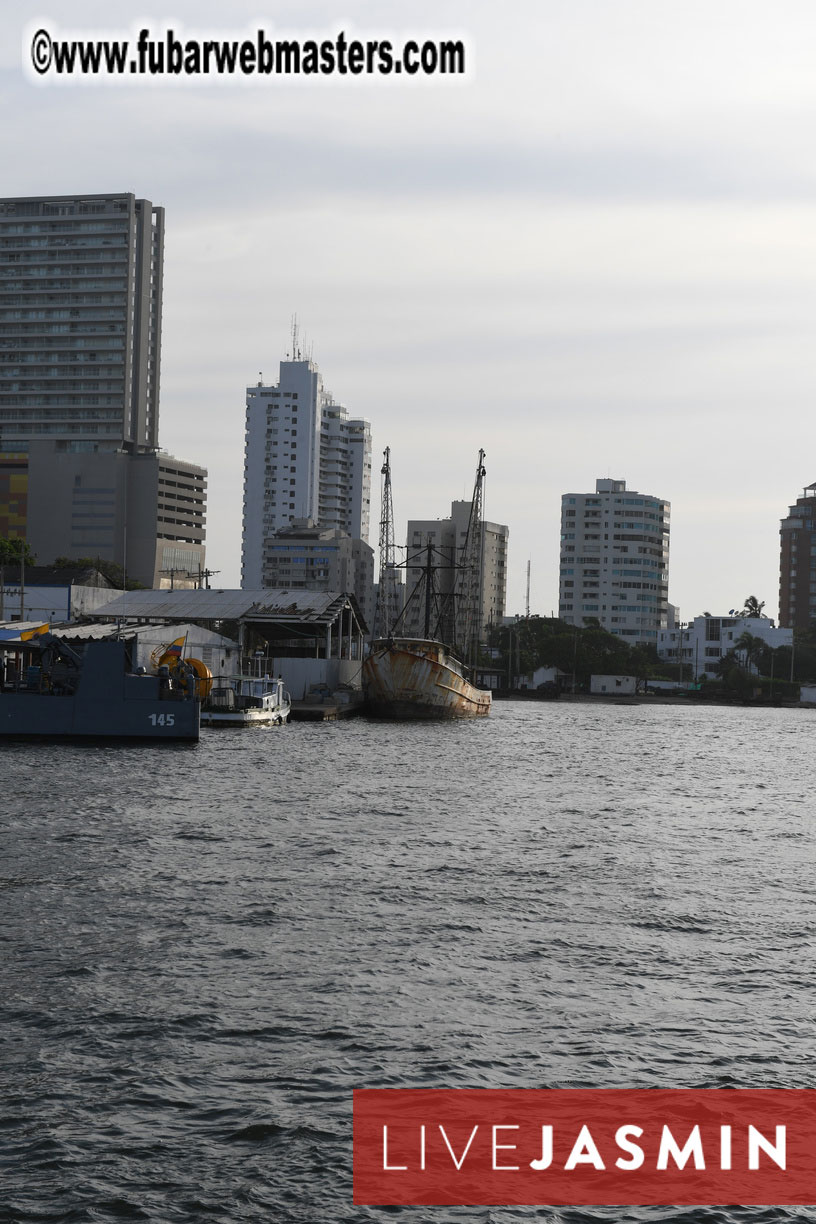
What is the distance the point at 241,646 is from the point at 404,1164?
265ft

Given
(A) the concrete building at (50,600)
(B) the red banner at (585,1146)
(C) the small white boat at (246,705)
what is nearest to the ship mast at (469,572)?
(A) the concrete building at (50,600)

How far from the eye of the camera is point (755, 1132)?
1354 centimetres

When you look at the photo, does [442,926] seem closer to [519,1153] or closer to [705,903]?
[705,903]

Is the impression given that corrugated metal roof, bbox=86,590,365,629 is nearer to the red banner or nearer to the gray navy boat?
the gray navy boat

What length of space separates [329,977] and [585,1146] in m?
5.75

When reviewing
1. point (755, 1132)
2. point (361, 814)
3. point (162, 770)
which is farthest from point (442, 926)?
point (162, 770)

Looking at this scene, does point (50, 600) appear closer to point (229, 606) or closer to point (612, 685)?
point (229, 606)

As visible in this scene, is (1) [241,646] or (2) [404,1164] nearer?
(2) [404,1164]

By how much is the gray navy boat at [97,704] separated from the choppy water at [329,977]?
15889 millimetres

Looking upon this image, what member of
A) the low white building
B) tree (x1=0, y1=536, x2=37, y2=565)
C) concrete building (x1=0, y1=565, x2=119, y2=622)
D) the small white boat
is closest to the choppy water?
the small white boat

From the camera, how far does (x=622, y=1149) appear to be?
13.2m

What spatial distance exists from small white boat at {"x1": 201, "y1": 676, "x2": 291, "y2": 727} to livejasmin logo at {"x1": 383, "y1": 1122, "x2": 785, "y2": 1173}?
58.8 m

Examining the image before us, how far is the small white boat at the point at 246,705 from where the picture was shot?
71500 millimetres

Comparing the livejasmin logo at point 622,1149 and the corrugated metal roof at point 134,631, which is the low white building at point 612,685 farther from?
the livejasmin logo at point 622,1149
